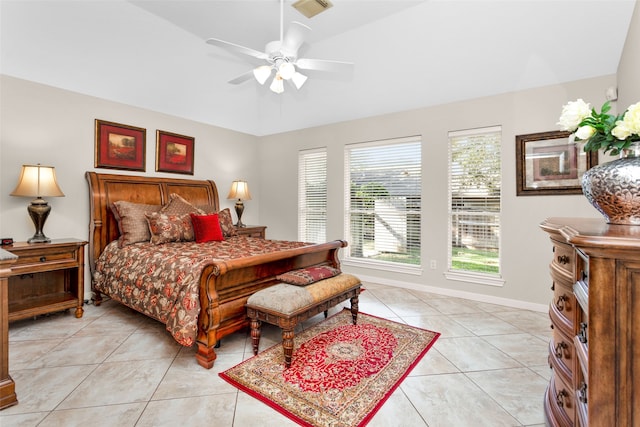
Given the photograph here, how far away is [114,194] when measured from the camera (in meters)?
3.85

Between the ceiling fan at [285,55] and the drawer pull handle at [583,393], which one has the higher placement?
the ceiling fan at [285,55]

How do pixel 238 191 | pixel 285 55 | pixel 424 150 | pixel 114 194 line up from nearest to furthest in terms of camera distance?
pixel 285 55 < pixel 114 194 < pixel 424 150 < pixel 238 191

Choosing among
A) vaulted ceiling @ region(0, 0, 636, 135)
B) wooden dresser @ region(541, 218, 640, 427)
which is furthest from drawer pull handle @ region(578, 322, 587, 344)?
vaulted ceiling @ region(0, 0, 636, 135)

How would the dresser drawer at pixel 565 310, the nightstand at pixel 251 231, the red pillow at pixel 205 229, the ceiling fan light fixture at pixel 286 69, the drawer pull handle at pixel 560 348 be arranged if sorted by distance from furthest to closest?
the nightstand at pixel 251 231, the red pillow at pixel 205 229, the ceiling fan light fixture at pixel 286 69, the drawer pull handle at pixel 560 348, the dresser drawer at pixel 565 310

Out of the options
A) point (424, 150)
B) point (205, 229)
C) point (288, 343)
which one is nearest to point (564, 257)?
point (288, 343)

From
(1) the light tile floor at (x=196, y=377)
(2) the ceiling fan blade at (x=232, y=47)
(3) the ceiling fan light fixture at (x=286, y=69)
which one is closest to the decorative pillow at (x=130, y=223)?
(1) the light tile floor at (x=196, y=377)

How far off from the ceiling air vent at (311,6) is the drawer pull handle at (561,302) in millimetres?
3323

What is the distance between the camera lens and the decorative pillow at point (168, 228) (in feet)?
11.5

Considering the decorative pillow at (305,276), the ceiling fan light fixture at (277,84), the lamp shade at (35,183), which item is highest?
the ceiling fan light fixture at (277,84)

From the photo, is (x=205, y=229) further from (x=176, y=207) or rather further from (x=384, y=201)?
(x=384, y=201)

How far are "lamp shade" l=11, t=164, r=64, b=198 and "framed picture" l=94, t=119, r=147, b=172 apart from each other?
766 millimetres

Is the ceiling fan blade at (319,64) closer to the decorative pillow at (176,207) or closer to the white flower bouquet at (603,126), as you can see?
the white flower bouquet at (603,126)

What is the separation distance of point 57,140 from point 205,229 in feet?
6.46

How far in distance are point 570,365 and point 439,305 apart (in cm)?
239
